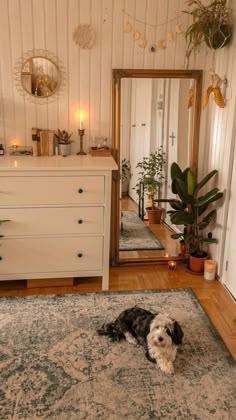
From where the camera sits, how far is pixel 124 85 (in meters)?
3.09

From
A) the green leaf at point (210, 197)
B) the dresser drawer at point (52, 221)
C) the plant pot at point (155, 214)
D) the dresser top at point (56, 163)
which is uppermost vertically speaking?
the dresser top at point (56, 163)

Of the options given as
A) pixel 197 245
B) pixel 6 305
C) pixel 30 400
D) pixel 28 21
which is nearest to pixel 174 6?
pixel 28 21

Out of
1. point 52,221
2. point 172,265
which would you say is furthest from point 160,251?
point 52,221

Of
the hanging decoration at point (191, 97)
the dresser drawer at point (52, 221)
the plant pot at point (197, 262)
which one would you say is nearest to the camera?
the dresser drawer at point (52, 221)

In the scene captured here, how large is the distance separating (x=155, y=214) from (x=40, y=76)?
1555 millimetres

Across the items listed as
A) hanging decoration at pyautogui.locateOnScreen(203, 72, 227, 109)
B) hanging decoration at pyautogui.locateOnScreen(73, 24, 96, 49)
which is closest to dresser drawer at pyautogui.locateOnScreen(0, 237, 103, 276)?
hanging decoration at pyautogui.locateOnScreen(203, 72, 227, 109)

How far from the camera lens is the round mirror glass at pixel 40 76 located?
297 cm

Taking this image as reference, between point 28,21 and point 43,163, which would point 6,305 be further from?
point 28,21

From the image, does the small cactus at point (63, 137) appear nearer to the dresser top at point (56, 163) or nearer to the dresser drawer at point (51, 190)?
the dresser top at point (56, 163)

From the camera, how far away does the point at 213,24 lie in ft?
9.20

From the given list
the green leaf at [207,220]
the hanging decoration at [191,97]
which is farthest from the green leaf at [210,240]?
the hanging decoration at [191,97]

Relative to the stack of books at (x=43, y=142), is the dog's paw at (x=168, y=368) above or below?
below

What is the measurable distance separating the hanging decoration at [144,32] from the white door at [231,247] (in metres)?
1.15

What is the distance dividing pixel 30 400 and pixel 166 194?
6.78 feet
